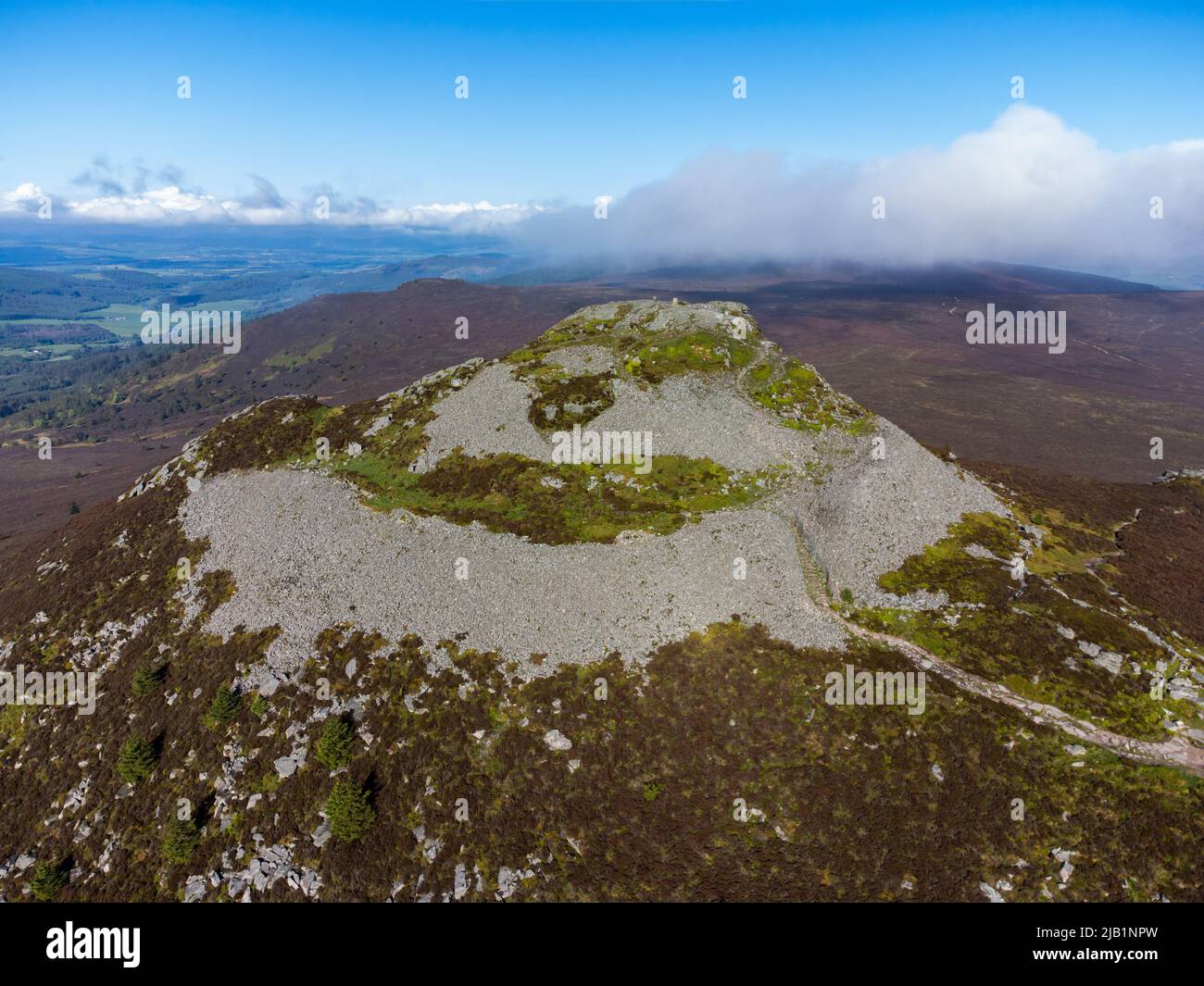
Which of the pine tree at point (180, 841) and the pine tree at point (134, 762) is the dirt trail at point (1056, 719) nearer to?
the pine tree at point (180, 841)

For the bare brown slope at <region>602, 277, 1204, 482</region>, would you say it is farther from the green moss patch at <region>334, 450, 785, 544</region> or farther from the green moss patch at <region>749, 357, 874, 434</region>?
the green moss patch at <region>334, 450, 785, 544</region>

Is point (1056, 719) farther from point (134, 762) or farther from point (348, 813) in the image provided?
point (134, 762)

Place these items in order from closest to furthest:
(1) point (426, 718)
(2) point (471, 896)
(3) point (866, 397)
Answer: (2) point (471, 896)
(1) point (426, 718)
(3) point (866, 397)

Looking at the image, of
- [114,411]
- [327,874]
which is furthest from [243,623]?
[114,411]

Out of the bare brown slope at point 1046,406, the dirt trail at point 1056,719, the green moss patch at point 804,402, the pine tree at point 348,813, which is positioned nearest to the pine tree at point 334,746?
the pine tree at point 348,813

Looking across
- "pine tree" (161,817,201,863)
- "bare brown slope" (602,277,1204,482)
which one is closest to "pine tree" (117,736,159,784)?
"pine tree" (161,817,201,863)

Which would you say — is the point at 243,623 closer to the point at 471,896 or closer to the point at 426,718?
the point at 426,718
